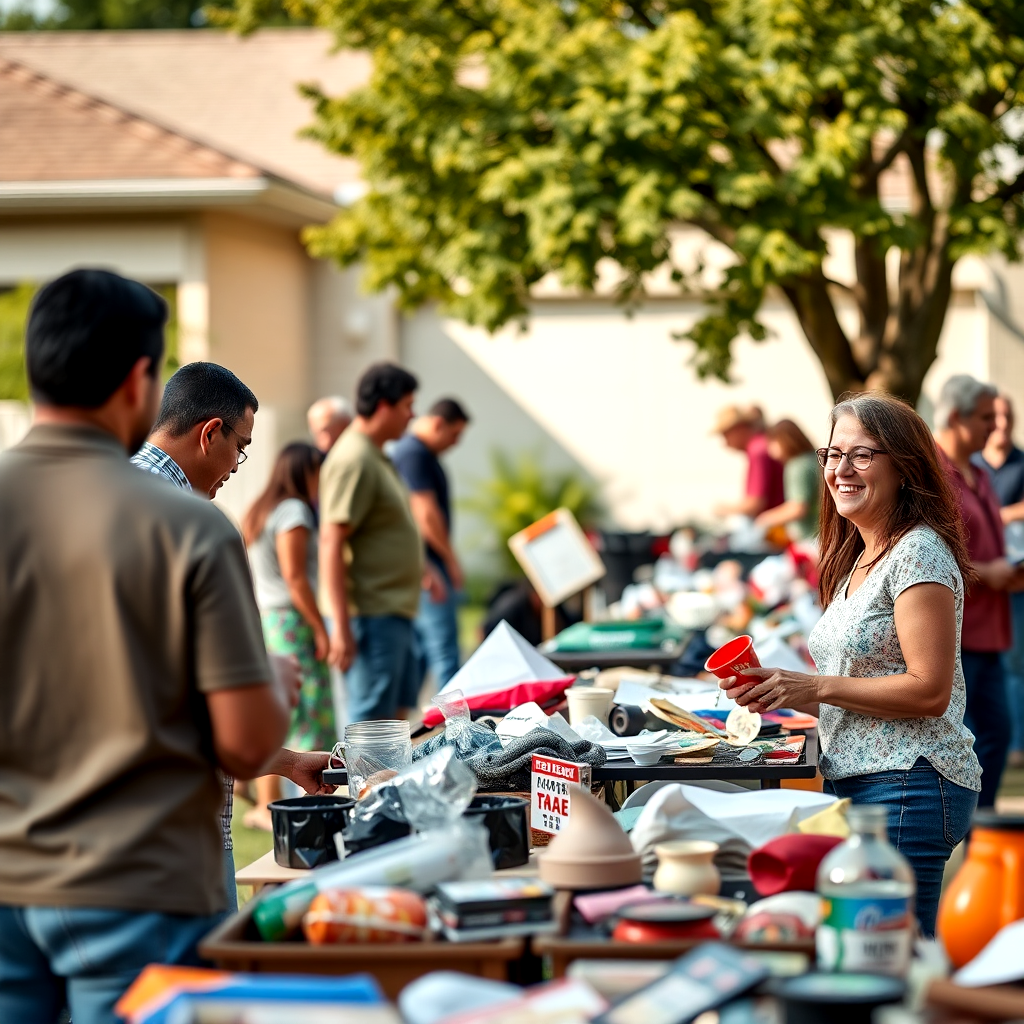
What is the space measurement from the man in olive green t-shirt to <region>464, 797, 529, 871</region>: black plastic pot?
12.2ft

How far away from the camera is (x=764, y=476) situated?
1004 cm

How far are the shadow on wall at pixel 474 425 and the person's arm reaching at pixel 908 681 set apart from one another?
14249 millimetres

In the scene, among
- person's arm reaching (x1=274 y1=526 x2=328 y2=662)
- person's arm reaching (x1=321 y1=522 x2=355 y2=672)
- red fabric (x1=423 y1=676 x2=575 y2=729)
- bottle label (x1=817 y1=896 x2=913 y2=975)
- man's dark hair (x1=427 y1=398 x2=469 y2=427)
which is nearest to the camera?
bottle label (x1=817 y1=896 x2=913 y2=975)

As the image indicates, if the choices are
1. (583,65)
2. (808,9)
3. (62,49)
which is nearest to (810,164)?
(808,9)

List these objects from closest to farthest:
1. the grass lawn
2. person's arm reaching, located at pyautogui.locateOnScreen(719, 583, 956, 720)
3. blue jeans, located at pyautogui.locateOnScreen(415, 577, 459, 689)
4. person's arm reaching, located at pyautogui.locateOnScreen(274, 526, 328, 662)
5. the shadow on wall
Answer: person's arm reaching, located at pyautogui.locateOnScreen(719, 583, 956, 720) → the grass lawn → person's arm reaching, located at pyautogui.locateOnScreen(274, 526, 328, 662) → blue jeans, located at pyautogui.locateOnScreen(415, 577, 459, 689) → the shadow on wall

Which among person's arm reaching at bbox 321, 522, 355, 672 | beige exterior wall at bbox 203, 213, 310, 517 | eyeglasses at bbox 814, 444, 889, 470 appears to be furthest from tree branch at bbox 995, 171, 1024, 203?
beige exterior wall at bbox 203, 213, 310, 517

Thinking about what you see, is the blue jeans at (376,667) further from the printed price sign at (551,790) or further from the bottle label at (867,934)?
the bottle label at (867,934)

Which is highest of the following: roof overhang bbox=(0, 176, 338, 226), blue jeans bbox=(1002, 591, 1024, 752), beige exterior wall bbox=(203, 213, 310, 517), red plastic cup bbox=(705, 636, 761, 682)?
roof overhang bbox=(0, 176, 338, 226)

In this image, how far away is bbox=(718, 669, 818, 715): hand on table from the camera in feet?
10.3

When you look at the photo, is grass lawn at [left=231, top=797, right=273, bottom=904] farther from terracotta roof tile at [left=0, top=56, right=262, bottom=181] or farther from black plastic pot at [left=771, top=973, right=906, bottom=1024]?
terracotta roof tile at [left=0, top=56, right=262, bottom=181]

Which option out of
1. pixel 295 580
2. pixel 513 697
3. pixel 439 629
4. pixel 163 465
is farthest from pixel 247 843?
pixel 163 465

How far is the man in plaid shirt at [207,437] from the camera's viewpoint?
3293 mm

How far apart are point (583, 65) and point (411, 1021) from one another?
7.81 metres

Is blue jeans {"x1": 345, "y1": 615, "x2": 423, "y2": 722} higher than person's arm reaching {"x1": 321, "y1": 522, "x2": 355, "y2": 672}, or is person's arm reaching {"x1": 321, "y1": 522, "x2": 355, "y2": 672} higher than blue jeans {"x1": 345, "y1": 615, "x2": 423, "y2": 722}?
person's arm reaching {"x1": 321, "y1": 522, "x2": 355, "y2": 672}
